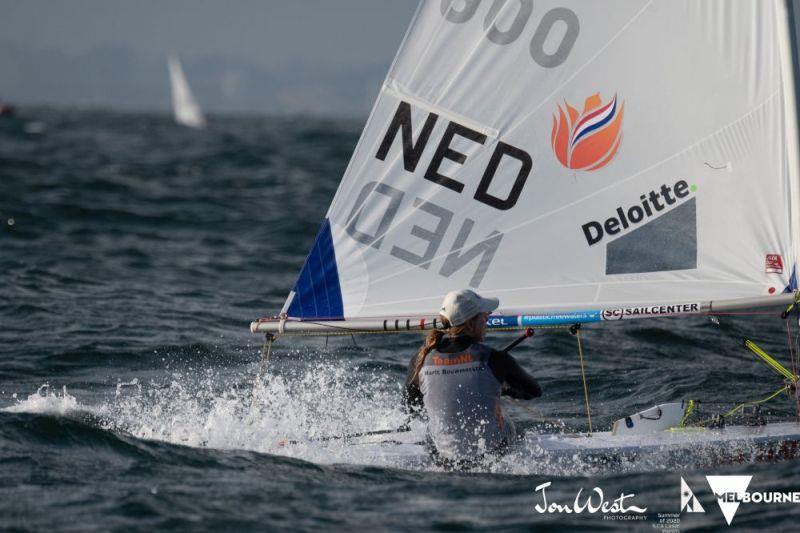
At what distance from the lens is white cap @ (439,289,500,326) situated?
6.04 meters

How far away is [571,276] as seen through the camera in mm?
6832

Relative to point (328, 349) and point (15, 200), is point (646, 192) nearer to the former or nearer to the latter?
point (328, 349)

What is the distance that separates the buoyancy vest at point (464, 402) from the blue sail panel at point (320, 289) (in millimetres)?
1029

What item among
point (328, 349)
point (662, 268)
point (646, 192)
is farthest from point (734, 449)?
point (328, 349)

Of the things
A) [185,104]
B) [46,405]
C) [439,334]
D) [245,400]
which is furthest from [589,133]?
[185,104]

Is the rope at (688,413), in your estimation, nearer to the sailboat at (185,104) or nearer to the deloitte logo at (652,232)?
the deloitte logo at (652,232)

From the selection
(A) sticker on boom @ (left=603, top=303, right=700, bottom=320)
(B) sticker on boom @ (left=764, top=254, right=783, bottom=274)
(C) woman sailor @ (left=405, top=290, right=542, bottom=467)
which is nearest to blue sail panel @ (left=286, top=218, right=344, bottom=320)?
(C) woman sailor @ (left=405, top=290, right=542, bottom=467)

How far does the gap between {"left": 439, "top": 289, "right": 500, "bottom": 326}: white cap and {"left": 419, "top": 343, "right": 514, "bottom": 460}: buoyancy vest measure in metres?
0.20

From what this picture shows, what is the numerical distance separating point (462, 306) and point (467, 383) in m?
0.44

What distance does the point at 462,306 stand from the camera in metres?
6.04

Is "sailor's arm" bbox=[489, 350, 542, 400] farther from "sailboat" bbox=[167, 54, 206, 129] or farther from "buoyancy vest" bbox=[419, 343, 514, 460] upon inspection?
"sailboat" bbox=[167, 54, 206, 129]

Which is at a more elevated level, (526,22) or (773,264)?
(526,22)

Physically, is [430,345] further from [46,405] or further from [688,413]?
[46,405]

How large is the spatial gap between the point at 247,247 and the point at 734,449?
10.2 metres
